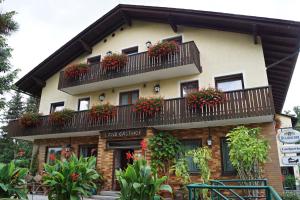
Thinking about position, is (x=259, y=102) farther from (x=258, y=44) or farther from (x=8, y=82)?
(x=8, y=82)

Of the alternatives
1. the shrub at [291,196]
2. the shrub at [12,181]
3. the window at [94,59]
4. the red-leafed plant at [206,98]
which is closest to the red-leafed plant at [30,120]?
the window at [94,59]

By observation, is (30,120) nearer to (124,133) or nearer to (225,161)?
(124,133)

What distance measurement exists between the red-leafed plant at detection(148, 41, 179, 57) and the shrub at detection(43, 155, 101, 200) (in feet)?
23.8

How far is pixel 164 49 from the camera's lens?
12.3m

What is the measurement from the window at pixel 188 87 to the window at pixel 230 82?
1.06 m

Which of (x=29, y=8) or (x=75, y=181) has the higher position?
(x=29, y=8)

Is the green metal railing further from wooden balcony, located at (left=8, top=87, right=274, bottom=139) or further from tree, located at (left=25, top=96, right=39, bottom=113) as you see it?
tree, located at (left=25, top=96, right=39, bottom=113)

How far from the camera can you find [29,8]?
12648mm

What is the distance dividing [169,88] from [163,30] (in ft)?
11.8

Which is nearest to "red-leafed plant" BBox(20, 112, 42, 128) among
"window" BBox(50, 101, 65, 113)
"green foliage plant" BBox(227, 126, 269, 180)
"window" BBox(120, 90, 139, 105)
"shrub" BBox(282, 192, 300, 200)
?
"window" BBox(50, 101, 65, 113)

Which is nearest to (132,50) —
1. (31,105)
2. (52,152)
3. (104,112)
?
(104,112)

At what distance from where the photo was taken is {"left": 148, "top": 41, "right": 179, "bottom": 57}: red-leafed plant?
12195 millimetres

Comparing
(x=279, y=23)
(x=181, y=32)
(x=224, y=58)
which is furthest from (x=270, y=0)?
(x=181, y=32)

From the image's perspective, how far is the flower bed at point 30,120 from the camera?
1522cm
